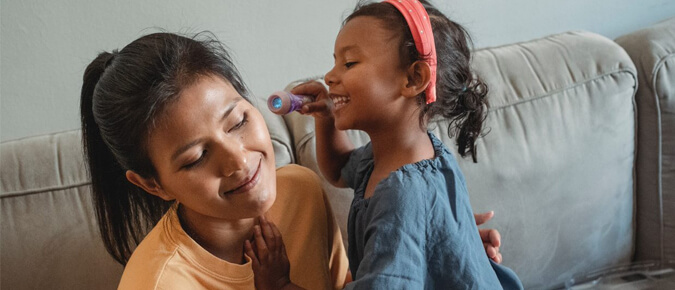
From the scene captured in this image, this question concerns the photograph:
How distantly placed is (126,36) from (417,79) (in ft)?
2.34

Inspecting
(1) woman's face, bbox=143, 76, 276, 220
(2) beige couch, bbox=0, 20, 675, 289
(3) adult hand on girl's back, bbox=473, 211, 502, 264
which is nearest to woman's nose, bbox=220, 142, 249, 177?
(1) woman's face, bbox=143, 76, 276, 220

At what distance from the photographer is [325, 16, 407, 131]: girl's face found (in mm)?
1103

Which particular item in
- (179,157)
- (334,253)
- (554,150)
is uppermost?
(179,157)

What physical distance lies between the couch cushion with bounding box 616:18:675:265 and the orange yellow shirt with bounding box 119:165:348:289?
937 millimetres

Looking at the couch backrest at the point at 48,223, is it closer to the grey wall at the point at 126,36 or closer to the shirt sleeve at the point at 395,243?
the grey wall at the point at 126,36

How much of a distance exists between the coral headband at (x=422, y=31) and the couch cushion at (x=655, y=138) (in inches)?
33.1

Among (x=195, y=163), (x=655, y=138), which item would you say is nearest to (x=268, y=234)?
(x=195, y=163)

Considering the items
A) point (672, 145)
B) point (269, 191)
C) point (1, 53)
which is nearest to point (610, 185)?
point (672, 145)

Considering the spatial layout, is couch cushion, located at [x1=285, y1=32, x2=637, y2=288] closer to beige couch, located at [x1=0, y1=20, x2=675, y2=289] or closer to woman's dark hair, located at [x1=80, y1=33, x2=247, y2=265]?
beige couch, located at [x1=0, y1=20, x2=675, y2=289]

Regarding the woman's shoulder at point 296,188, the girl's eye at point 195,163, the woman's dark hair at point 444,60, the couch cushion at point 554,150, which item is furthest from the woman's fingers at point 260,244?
the couch cushion at point 554,150

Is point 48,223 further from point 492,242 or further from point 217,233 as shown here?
point 492,242

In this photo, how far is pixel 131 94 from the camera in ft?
2.98

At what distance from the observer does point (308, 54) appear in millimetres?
1627

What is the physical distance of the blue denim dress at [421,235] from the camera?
0.96 m
